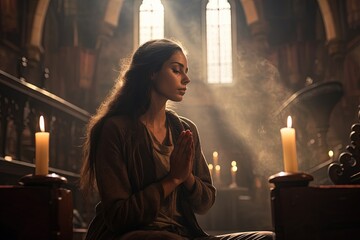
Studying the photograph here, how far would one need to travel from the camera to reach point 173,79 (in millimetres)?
2246

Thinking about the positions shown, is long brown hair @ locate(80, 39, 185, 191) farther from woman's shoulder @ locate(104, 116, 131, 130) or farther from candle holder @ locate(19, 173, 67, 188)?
candle holder @ locate(19, 173, 67, 188)

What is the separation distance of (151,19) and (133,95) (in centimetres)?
1168

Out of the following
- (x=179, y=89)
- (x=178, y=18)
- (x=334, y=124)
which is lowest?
(x=179, y=89)

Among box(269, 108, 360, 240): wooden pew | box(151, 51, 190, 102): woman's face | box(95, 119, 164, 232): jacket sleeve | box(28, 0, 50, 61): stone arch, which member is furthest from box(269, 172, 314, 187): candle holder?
box(28, 0, 50, 61): stone arch

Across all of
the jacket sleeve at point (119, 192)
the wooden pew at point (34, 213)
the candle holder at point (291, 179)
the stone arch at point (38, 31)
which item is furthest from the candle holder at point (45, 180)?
the stone arch at point (38, 31)

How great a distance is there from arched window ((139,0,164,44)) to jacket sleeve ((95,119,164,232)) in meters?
11.7

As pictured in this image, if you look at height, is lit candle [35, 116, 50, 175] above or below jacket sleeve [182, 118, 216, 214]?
above

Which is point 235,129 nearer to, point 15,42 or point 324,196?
point 15,42

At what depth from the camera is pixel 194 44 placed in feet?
43.4

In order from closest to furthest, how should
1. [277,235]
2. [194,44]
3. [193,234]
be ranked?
1. [277,235]
2. [193,234]
3. [194,44]

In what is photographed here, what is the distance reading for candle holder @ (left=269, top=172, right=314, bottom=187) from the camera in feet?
5.85

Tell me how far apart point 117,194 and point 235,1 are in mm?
11893

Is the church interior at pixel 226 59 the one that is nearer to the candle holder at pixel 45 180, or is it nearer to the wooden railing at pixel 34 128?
the wooden railing at pixel 34 128

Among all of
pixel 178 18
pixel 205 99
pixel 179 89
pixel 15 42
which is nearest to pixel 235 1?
pixel 178 18
